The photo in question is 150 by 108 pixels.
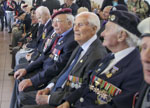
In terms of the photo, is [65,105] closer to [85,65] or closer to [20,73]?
[85,65]

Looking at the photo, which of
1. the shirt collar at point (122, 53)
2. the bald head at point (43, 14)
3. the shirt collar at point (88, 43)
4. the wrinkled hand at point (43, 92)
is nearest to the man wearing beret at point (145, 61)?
the shirt collar at point (122, 53)

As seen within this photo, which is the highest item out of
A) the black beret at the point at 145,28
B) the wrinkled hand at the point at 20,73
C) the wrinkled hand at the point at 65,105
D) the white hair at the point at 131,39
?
the black beret at the point at 145,28

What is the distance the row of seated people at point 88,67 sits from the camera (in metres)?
1.61

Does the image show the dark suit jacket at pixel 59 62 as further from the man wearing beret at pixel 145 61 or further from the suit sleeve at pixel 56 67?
the man wearing beret at pixel 145 61

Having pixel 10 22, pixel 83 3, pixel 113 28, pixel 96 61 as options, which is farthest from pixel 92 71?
pixel 10 22

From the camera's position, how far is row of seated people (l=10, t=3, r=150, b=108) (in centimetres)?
161

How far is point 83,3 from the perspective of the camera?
564 cm

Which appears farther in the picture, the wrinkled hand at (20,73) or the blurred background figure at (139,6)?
the blurred background figure at (139,6)

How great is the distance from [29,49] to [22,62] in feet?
2.10

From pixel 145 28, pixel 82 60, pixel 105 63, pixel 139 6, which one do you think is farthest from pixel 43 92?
pixel 139 6

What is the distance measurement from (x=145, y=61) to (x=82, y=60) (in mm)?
967

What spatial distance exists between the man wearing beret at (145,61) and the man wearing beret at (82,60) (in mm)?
613

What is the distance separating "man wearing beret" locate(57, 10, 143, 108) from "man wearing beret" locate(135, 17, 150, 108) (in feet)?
0.38

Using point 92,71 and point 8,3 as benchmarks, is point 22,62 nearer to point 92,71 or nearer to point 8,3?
point 92,71
